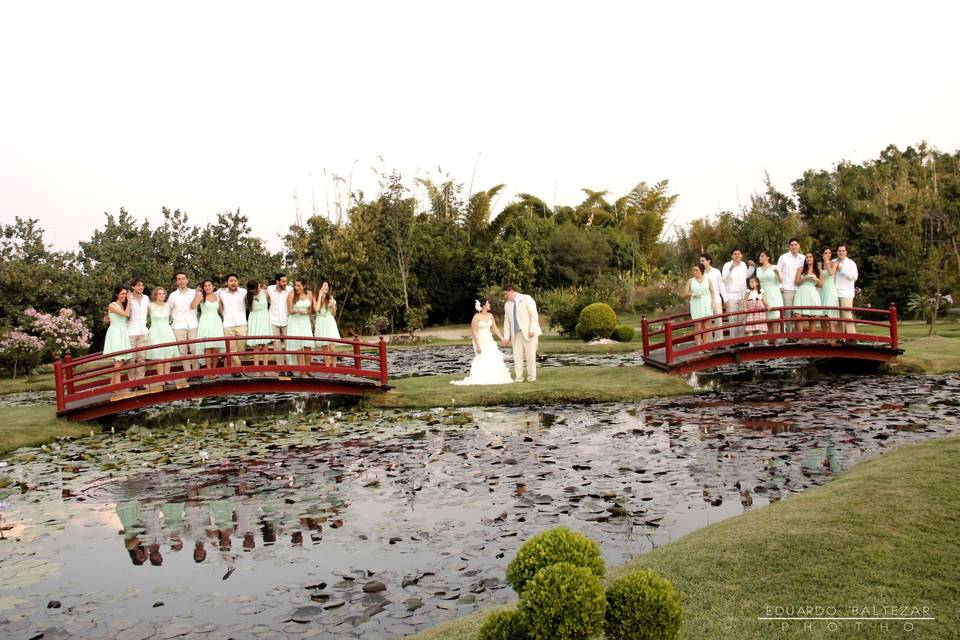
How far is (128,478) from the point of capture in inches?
397

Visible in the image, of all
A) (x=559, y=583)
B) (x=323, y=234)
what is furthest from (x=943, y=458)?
(x=323, y=234)

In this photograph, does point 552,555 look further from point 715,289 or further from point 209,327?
point 715,289

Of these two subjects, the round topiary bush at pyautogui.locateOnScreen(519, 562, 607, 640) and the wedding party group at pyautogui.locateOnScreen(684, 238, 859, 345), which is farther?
the wedding party group at pyautogui.locateOnScreen(684, 238, 859, 345)

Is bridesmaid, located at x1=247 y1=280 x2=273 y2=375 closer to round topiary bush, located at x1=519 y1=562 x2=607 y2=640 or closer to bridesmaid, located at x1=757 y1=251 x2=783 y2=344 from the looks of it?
bridesmaid, located at x1=757 y1=251 x2=783 y2=344

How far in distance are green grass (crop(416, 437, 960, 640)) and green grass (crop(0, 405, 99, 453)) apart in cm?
1020

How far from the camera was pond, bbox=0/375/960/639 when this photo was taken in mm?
5996

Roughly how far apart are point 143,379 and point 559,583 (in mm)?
12378

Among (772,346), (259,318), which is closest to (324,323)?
(259,318)

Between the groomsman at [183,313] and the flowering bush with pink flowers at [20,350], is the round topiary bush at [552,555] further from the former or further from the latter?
the flowering bush with pink flowers at [20,350]

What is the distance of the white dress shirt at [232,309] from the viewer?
15.8 meters

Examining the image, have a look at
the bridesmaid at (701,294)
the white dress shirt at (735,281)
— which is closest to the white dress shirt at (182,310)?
the bridesmaid at (701,294)

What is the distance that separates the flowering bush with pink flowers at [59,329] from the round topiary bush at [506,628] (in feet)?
72.2

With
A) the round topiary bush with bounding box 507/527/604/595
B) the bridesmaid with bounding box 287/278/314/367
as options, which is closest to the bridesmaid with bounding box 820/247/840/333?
the bridesmaid with bounding box 287/278/314/367

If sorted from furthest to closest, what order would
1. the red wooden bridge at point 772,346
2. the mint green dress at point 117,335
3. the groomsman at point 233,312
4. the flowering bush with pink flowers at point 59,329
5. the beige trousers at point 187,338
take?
the flowering bush with pink flowers at point 59,329, the red wooden bridge at point 772,346, the groomsman at point 233,312, the beige trousers at point 187,338, the mint green dress at point 117,335
